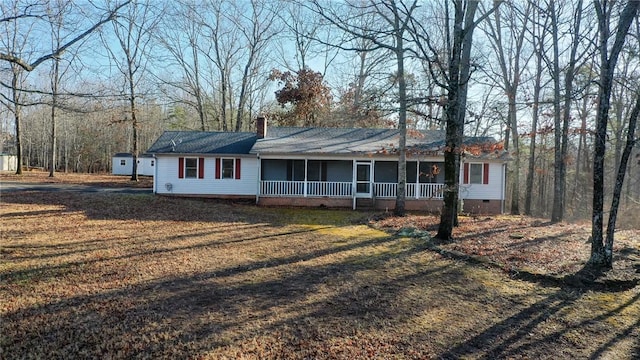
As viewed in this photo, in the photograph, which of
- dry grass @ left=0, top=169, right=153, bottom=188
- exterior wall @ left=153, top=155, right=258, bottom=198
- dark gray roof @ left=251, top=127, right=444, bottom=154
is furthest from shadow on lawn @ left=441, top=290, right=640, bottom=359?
dry grass @ left=0, top=169, right=153, bottom=188

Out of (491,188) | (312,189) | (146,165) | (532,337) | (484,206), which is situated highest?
(146,165)

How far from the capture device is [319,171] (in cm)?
1916

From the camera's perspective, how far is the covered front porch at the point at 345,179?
17.8 metres

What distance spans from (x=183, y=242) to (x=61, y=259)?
2.63 m

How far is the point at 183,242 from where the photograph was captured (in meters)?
9.24

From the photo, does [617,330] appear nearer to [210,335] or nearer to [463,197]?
[210,335]

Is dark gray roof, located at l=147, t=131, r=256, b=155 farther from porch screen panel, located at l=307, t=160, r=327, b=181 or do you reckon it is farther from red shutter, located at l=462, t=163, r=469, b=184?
red shutter, located at l=462, t=163, r=469, b=184

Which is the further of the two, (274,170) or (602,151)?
(274,170)

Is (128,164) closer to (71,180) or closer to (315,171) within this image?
(71,180)

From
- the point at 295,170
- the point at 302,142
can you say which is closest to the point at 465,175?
the point at 302,142

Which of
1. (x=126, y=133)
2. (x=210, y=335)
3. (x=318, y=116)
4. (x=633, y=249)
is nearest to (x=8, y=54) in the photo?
(x=210, y=335)

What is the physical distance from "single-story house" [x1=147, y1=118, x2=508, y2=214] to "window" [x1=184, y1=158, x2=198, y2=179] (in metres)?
0.05

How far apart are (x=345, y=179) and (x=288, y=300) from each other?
14.0 m

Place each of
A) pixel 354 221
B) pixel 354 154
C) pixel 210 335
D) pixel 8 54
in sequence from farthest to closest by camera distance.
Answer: pixel 354 154 < pixel 354 221 < pixel 8 54 < pixel 210 335
